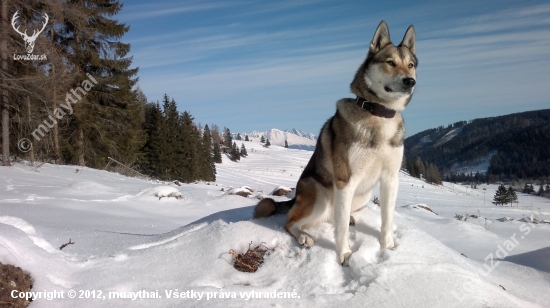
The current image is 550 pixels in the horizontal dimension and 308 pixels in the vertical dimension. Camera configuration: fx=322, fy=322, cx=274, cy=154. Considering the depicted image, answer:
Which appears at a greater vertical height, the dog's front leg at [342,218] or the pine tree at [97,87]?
the pine tree at [97,87]

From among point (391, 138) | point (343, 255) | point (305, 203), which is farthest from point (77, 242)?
point (391, 138)

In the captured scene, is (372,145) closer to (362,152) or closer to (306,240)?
(362,152)

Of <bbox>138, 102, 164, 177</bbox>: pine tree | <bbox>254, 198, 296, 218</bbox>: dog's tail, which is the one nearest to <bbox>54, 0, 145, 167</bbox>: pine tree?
<bbox>138, 102, 164, 177</bbox>: pine tree

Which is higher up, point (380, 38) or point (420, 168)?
point (380, 38)

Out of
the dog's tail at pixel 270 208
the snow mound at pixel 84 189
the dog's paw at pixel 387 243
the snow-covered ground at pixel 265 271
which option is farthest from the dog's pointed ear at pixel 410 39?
the snow mound at pixel 84 189

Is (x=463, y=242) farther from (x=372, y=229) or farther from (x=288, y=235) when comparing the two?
(x=288, y=235)

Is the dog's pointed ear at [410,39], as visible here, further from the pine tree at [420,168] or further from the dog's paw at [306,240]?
the pine tree at [420,168]

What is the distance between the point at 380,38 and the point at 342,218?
2250 millimetres

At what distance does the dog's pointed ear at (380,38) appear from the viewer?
12.8 ft

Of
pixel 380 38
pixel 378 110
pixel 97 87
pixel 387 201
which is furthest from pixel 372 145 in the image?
pixel 97 87

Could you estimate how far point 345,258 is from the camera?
3264 millimetres

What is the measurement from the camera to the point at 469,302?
101 inches

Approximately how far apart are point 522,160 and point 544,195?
103 m

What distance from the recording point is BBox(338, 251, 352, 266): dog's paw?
3234mm
